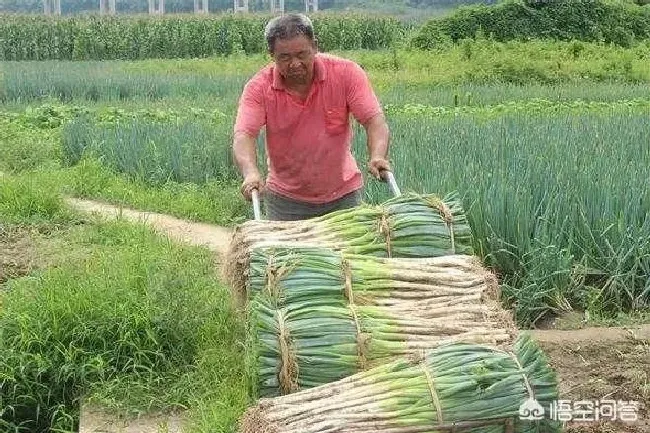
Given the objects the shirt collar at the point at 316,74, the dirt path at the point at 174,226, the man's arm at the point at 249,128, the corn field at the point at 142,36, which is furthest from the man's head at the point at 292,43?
the corn field at the point at 142,36

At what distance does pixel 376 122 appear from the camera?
3760 millimetres

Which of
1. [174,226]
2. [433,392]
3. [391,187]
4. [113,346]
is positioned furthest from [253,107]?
[174,226]

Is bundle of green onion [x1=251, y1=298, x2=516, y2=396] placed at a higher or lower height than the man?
lower

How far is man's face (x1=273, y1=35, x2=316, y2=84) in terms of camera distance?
11.2 feet

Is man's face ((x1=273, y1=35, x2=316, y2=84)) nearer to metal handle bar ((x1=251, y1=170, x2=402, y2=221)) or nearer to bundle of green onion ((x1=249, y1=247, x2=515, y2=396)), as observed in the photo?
metal handle bar ((x1=251, y1=170, x2=402, y2=221))

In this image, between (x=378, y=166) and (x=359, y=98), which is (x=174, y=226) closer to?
(x=359, y=98)

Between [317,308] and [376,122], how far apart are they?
1.29 meters

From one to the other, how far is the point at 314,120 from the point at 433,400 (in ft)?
5.76

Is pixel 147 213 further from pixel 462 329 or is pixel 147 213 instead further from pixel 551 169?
pixel 462 329

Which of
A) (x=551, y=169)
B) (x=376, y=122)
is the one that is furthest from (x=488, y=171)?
(x=376, y=122)

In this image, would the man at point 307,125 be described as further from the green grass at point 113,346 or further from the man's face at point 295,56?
the green grass at point 113,346

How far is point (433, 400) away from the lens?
7.63ft

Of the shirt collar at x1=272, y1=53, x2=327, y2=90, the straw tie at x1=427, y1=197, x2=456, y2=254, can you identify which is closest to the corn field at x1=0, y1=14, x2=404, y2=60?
the shirt collar at x1=272, y1=53, x2=327, y2=90

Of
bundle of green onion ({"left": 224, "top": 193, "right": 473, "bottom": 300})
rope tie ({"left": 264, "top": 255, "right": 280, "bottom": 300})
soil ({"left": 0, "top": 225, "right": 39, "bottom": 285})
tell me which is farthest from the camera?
soil ({"left": 0, "top": 225, "right": 39, "bottom": 285})
